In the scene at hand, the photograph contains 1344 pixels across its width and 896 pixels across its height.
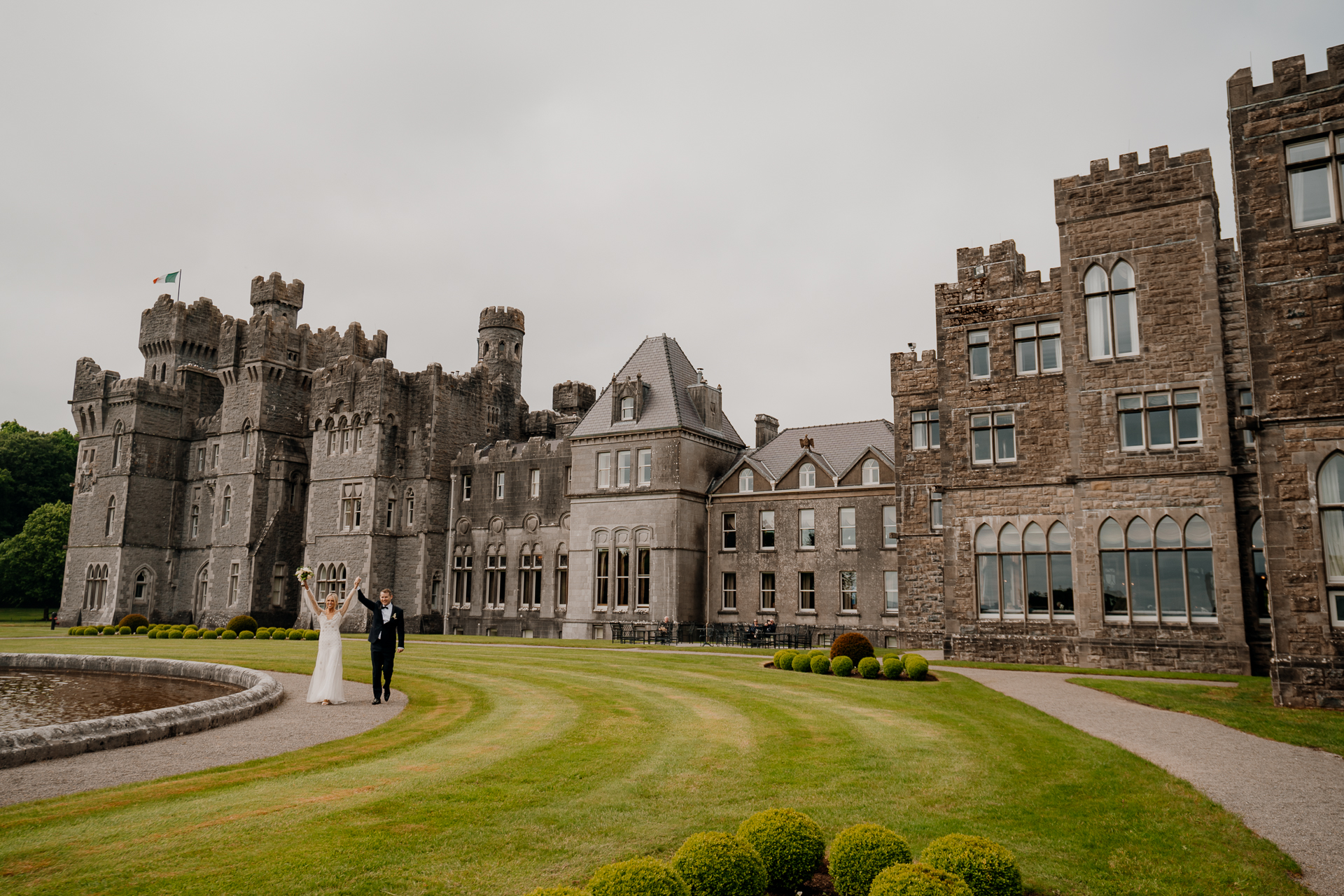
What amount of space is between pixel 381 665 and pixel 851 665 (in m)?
12.0

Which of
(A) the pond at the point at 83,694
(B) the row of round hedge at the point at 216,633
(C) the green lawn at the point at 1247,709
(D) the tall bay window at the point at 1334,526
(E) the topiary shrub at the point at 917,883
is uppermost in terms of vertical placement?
(D) the tall bay window at the point at 1334,526

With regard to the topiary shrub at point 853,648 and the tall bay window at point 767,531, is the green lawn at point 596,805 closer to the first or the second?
the topiary shrub at point 853,648

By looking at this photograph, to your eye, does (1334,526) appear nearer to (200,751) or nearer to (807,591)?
(200,751)

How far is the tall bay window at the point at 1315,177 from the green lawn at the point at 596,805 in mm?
12888

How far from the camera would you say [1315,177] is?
18891 mm

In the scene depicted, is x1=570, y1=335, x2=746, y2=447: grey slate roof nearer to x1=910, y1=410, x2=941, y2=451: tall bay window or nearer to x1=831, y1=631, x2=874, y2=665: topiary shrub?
x1=910, y1=410, x2=941, y2=451: tall bay window

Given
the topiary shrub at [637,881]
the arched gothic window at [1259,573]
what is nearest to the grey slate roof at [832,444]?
the arched gothic window at [1259,573]

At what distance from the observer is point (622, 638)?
3972 centimetres

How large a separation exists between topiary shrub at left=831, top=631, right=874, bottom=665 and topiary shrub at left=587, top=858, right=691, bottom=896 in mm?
18314

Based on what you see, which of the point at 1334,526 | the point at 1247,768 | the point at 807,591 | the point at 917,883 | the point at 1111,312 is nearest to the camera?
the point at 917,883

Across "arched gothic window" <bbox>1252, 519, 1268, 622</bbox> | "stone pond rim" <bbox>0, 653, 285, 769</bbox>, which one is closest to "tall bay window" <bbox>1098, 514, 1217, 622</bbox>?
"arched gothic window" <bbox>1252, 519, 1268, 622</bbox>

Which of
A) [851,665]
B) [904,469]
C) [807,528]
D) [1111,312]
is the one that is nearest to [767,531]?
[807,528]

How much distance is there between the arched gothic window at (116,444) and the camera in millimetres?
59906

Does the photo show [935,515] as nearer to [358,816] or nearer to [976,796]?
[976,796]
